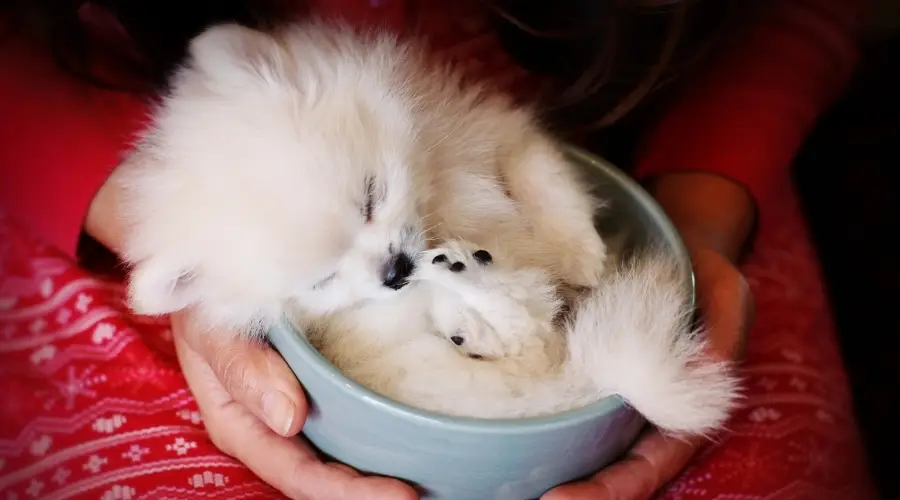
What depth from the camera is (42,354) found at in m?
1.00

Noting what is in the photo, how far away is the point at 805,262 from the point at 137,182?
0.99 m

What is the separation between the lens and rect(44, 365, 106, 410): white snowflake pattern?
958mm

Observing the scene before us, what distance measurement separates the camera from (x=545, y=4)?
1196mm

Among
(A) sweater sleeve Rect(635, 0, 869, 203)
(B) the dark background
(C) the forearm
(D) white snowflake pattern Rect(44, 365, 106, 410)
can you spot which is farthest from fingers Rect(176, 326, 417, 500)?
(B) the dark background

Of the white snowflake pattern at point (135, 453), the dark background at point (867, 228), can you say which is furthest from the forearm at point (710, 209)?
the white snowflake pattern at point (135, 453)

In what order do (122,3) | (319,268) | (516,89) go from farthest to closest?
Result: (516,89) → (122,3) → (319,268)


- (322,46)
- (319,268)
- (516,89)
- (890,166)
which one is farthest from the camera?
(890,166)

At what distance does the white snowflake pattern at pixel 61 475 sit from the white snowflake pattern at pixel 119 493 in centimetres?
5

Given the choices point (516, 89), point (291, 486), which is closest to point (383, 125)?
point (291, 486)

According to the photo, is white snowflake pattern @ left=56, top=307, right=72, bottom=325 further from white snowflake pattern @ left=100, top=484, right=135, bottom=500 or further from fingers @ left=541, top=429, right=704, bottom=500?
fingers @ left=541, top=429, right=704, bottom=500

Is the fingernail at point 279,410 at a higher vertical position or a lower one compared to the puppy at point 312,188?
lower

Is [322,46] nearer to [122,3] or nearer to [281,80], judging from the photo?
[281,80]

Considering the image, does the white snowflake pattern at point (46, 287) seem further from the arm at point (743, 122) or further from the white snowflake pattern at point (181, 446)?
the arm at point (743, 122)

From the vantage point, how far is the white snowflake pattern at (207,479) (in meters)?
0.89
